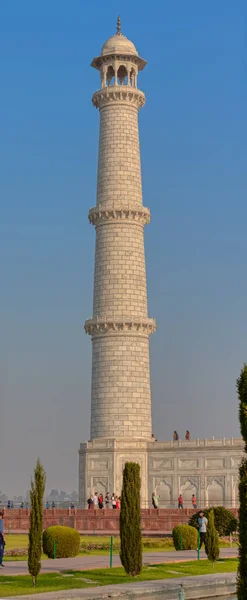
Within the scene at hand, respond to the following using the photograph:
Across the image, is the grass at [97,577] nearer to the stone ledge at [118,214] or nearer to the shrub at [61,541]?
the shrub at [61,541]

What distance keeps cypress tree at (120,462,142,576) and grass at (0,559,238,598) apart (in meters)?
0.39

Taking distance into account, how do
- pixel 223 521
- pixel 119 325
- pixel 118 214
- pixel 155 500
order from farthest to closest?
pixel 118 214, pixel 119 325, pixel 155 500, pixel 223 521

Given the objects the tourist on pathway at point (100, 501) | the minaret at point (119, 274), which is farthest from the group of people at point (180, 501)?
the minaret at point (119, 274)

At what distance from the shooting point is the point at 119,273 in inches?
2414

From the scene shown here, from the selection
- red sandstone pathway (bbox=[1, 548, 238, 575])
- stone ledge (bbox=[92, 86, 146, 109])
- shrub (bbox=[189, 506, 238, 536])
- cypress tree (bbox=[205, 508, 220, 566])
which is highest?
stone ledge (bbox=[92, 86, 146, 109])

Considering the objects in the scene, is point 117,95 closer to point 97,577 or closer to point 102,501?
point 102,501

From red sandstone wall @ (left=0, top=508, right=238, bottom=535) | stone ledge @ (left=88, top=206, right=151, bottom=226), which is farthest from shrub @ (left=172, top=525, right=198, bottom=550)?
stone ledge @ (left=88, top=206, right=151, bottom=226)

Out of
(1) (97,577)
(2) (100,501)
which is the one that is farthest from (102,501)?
(1) (97,577)

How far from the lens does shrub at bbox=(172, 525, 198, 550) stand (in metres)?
36.5

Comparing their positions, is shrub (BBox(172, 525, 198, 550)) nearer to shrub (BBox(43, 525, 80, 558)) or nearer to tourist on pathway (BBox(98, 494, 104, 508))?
shrub (BBox(43, 525, 80, 558))

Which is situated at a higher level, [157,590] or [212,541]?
[212,541]

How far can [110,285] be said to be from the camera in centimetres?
6131

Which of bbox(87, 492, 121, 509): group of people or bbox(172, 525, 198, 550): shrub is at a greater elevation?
bbox(87, 492, 121, 509): group of people

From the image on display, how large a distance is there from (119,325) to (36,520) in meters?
36.7
